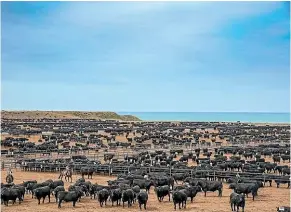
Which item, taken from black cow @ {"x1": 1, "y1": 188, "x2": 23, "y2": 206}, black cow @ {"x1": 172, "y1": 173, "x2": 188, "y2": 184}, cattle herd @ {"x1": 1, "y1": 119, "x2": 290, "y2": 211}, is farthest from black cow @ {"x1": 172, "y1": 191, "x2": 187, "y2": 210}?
black cow @ {"x1": 172, "y1": 173, "x2": 188, "y2": 184}

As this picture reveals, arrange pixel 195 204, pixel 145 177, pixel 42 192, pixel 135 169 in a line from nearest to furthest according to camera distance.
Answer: pixel 42 192, pixel 195 204, pixel 145 177, pixel 135 169

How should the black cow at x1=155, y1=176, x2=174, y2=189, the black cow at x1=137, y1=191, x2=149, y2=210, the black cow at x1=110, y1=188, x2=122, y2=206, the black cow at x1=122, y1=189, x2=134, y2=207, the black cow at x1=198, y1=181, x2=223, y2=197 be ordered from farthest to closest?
the black cow at x1=155, y1=176, x2=174, y2=189 < the black cow at x1=198, y1=181, x2=223, y2=197 < the black cow at x1=110, y1=188, x2=122, y2=206 < the black cow at x1=122, y1=189, x2=134, y2=207 < the black cow at x1=137, y1=191, x2=149, y2=210

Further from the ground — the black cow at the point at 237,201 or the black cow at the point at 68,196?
the black cow at the point at 237,201

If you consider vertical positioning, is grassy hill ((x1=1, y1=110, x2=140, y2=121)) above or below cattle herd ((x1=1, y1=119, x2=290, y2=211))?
above

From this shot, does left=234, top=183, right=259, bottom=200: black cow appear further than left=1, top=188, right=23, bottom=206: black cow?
Yes

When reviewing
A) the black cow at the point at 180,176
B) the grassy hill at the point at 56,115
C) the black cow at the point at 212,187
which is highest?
the grassy hill at the point at 56,115

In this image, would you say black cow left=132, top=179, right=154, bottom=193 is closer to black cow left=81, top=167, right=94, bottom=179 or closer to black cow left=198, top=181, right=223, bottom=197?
black cow left=198, top=181, right=223, bottom=197

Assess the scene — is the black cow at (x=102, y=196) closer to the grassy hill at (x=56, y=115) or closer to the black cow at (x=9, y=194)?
the black cow at (x=9, y=194)

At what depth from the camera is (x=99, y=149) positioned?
57.0 metres

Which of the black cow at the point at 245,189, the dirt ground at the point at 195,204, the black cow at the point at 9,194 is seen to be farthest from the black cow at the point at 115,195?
the black cow at the point at 245,189

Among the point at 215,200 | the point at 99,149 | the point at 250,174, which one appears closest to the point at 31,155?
the point at 99,149

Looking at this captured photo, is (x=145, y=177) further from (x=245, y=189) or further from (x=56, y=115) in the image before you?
(x=56, y=115)

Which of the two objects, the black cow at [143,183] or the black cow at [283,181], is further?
the black cow at [283,181]

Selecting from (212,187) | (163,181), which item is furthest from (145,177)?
(212,187)
